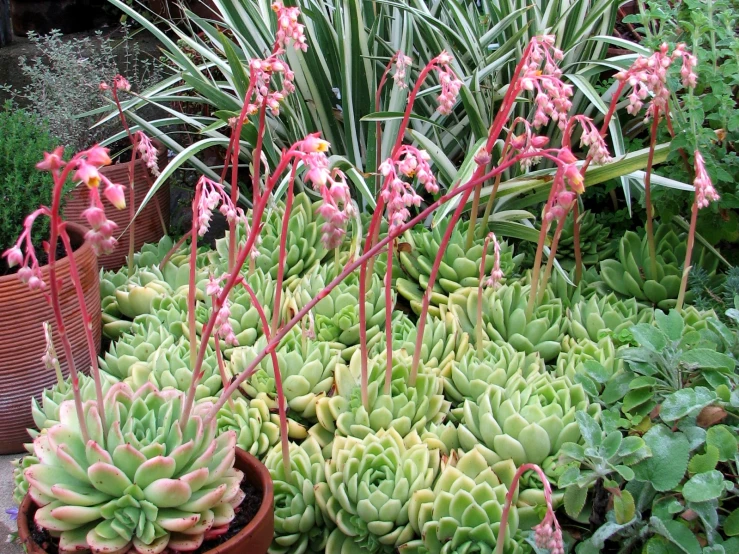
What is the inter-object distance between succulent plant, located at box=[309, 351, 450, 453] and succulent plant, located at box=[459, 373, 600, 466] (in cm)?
10

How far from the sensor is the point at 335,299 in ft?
6.57

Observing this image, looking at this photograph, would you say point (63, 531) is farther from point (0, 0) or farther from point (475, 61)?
point (0, 0)

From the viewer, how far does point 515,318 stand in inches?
76.8

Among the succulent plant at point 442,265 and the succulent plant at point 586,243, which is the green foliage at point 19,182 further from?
the succulent plant at point 586,243

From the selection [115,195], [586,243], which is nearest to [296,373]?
[115,195]

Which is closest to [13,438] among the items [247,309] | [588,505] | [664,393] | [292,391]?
[247,309]

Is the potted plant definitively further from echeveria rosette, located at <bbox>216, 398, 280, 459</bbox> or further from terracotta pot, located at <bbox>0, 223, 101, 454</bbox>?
echeveria rosette, located at <bbox>216, 398, 280, 459</bbox>

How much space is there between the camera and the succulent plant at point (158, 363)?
174 centimetres

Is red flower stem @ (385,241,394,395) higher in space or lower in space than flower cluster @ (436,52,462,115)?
lower

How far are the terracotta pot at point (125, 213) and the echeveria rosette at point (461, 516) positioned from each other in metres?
1.57

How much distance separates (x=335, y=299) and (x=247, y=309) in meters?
0.24

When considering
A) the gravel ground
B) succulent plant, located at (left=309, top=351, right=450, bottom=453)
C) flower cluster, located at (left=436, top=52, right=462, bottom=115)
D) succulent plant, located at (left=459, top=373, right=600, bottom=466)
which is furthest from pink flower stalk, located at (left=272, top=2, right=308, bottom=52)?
the gravel ground

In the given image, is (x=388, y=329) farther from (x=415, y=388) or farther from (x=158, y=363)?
(x=158, y=363)

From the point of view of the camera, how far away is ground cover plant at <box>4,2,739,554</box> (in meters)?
1.26
